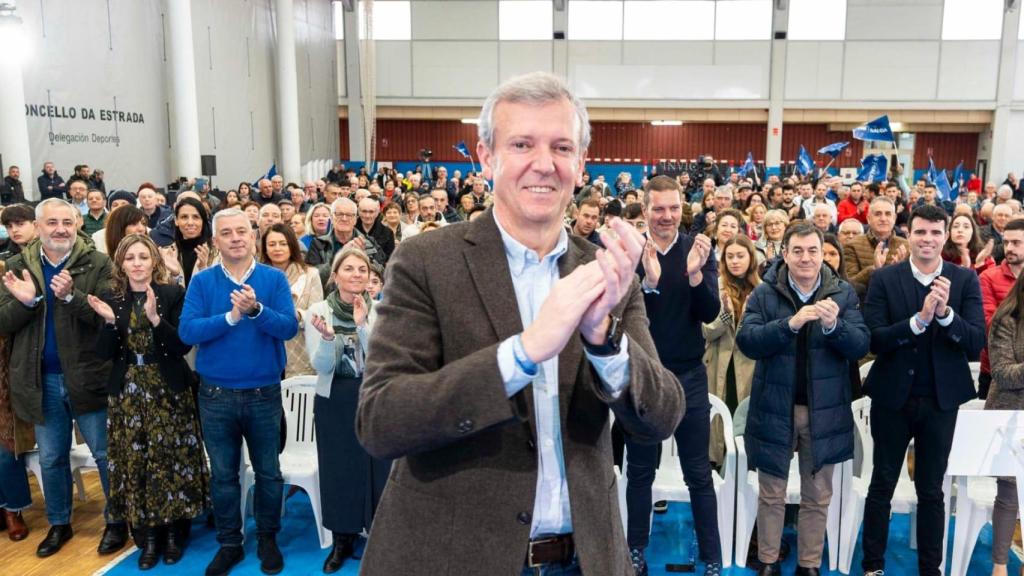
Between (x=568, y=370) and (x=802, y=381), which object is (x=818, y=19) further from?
(x=568, y=370)

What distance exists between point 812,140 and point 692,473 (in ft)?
68.1

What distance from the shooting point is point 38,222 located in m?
3.87

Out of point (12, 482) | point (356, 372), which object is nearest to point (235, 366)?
point (356, 372)

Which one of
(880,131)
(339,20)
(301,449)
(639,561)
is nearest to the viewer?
(639,561)

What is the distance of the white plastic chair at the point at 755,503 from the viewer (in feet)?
12.2

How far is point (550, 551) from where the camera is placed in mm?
Result: 1301

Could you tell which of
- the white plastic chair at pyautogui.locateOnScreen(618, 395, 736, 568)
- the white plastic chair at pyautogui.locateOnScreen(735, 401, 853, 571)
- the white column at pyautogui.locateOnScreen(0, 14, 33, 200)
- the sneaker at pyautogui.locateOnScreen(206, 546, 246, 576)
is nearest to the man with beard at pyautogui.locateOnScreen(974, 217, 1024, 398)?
the white plastic chair at pyautogui.locateOnScreen(735, 401, 853, 571)

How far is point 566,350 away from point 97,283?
11.3 ft

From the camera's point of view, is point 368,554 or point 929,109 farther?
point 929,109

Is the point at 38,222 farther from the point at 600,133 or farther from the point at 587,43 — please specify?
the point at 600,133

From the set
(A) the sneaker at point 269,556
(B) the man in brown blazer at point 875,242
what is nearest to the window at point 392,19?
(B) the man in brown blazer at point 875,242

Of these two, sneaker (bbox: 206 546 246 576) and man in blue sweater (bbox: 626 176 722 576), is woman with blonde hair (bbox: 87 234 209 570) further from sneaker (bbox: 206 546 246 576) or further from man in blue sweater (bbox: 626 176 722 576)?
man in blue sweater (bbox: 626 176 722 576)

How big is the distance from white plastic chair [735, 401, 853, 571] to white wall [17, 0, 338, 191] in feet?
31.1

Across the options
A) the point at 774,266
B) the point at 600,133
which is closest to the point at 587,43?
the point at 600,133
